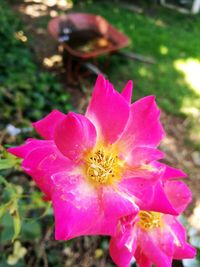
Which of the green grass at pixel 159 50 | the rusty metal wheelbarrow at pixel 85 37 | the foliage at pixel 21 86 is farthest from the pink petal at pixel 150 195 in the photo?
the rusty metal wheelbarrow at pixel 85 37

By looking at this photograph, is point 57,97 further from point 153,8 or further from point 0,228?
point 153,8

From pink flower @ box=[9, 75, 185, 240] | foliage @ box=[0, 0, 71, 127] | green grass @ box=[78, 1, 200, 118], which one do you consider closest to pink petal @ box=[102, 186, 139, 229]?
pink flower @ box=[9, 75, 185, 240]

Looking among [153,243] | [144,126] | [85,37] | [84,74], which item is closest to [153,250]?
[153,243]

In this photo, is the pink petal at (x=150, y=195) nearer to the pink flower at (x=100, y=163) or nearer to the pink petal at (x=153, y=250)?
the pink flower at (x=100, y=163)

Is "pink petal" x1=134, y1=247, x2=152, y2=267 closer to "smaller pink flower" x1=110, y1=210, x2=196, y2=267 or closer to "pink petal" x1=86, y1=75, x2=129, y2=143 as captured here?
"smaller pink flower" x1=110, y1=210, x2=196, y2=267

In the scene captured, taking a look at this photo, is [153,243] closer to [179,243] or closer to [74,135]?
[179,243]

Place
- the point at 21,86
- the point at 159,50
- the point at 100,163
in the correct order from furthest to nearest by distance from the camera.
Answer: the point at 159,50 < the point at 21,86 < the point at 100,163
